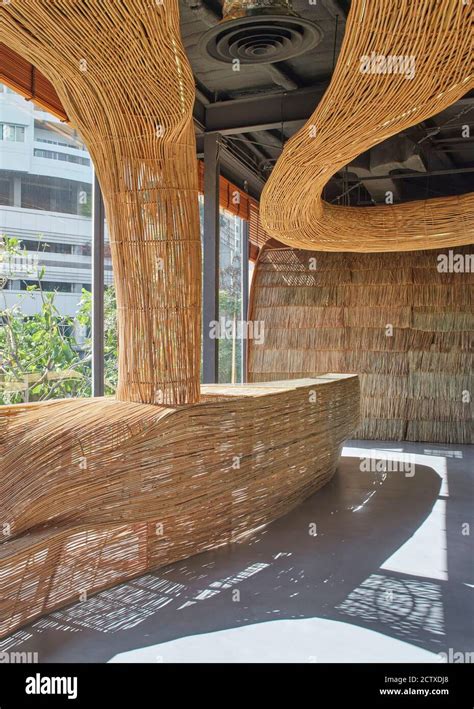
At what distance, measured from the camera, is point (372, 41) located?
8.14ft

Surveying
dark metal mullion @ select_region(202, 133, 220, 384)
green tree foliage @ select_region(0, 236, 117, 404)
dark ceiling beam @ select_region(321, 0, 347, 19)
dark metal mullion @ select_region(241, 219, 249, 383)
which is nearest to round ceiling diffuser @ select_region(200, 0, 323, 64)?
dark ceiling beam @ select_region(321, 0, 347, 19)

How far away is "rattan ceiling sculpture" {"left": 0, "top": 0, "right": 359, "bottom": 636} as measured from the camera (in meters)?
2.26

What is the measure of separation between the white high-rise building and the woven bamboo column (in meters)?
1.36

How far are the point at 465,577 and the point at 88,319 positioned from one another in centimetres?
311

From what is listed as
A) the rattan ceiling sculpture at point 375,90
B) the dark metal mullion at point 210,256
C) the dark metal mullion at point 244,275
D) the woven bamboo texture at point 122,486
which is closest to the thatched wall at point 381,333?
the dark metal mullion at point 244,275

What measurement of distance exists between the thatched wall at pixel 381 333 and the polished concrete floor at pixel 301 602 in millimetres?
3376

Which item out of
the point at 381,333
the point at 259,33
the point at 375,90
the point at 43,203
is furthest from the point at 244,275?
the point at 259,33

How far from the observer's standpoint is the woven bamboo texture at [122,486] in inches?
89.8

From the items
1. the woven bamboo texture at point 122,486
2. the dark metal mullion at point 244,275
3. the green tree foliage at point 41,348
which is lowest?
the woven bamboo texture at point 122,486

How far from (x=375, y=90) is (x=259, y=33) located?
22.5 inches

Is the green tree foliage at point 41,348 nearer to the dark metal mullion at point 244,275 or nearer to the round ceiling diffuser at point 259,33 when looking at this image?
the round ceiling diffuser at point 259,33

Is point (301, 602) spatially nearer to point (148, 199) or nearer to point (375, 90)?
point (148, 199)

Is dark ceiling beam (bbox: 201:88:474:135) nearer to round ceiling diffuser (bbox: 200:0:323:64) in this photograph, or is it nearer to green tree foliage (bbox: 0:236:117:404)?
green tree foliage (bbox: 0:236:117:404)
